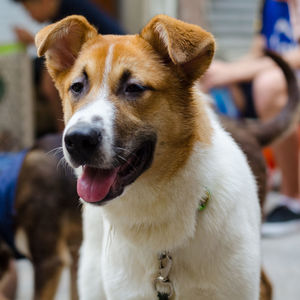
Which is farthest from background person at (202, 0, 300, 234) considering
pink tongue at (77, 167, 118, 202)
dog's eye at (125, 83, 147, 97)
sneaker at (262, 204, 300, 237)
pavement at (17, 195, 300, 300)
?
pink tongue at (77, 167, 118, 202)

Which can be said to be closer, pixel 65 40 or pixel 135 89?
pixel 135 89

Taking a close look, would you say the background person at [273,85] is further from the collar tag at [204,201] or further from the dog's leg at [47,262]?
the collar tag at [204,201]

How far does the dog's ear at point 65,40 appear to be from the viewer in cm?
206

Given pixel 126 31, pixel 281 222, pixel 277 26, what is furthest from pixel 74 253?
pixel 126 31

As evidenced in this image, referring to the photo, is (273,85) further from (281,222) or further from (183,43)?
(183,43)

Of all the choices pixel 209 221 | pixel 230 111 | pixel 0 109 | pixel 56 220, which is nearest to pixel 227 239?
pixel 209 221

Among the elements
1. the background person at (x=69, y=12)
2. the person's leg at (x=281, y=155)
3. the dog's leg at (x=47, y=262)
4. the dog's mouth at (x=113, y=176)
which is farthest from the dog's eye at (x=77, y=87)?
the person's leg at (x=281, y=155)

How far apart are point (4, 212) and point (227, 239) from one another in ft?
4.87

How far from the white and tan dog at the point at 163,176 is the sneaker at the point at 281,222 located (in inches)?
92.1

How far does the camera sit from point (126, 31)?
6.89m

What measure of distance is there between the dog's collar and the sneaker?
2479 mm

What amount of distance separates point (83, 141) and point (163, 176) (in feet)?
1.23

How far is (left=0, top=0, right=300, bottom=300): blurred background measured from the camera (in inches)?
145

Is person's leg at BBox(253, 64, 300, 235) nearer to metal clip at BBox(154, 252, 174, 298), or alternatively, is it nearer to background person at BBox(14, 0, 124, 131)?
background person at BBox(14, 0, 124, 131)
